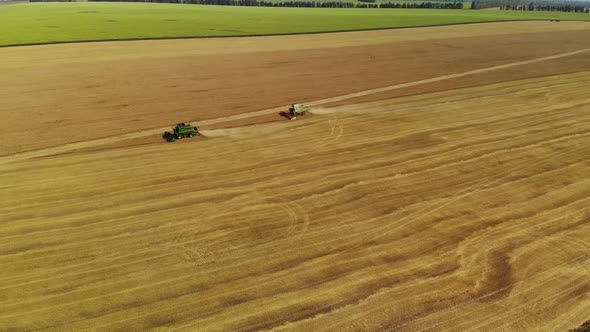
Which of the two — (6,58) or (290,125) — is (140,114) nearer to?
(290,125)

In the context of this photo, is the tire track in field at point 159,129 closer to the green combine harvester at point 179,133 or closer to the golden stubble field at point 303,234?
the golden stubble field at point 303,234

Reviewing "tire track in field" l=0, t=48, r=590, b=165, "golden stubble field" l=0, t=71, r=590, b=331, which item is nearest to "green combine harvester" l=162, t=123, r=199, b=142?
"golden stubble field" l=0, t=71, r=590, b=331

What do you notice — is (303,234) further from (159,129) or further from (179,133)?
(159,129)

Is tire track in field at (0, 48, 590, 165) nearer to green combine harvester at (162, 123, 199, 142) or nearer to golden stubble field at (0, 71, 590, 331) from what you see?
golden stubble field at (0, 71, 590, 331)

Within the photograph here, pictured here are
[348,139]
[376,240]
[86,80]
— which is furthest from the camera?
[86,80]

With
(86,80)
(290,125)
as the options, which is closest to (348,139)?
(290,125)

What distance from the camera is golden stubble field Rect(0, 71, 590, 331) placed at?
15.1m

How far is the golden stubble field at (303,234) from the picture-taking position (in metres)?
15.1

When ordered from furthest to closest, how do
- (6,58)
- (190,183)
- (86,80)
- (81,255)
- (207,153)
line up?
1. (6,58)
2. (86,80)
3. (207,153)
4. (190,183)
5. (81,255)

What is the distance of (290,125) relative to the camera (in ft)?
111

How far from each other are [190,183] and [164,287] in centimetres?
871

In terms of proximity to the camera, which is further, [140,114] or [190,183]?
[140,114]

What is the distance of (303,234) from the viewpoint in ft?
63.6

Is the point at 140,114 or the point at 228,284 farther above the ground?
the point at 140,114
